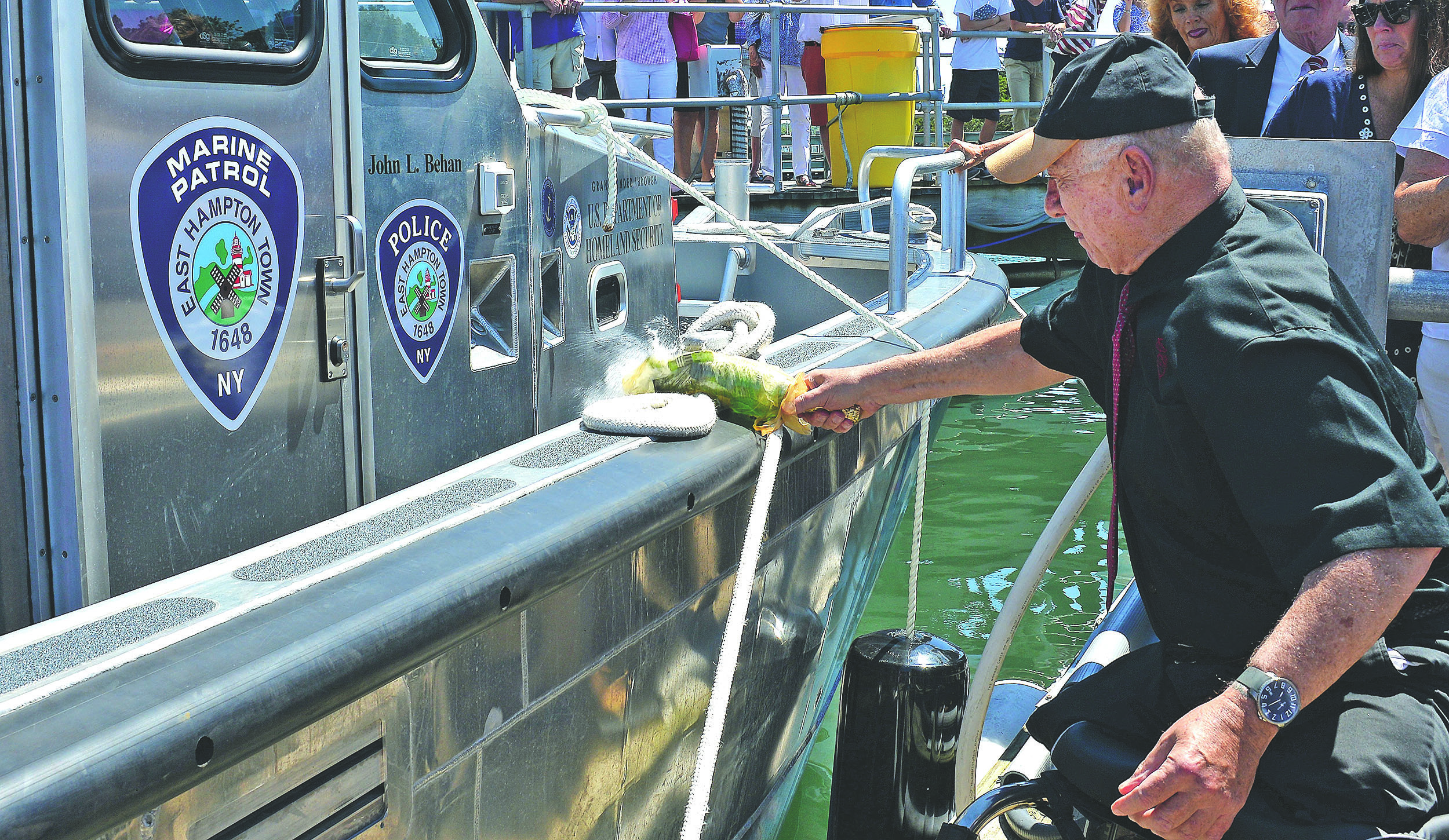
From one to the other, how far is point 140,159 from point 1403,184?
251 centimetres

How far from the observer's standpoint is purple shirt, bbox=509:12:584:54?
6602mm

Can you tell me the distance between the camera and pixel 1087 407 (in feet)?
28.0

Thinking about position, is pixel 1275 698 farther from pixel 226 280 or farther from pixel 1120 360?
pixel 226 280

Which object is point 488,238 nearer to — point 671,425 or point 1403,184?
point 671,425

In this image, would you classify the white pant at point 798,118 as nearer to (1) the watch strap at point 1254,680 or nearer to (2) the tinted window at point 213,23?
(2) the tinted window at point 213,23

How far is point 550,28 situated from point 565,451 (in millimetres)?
4631

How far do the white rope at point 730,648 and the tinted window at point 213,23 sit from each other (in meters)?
1.15

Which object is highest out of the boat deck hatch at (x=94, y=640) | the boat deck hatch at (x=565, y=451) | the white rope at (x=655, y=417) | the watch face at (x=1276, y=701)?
the white rope at (x=655, y=417)

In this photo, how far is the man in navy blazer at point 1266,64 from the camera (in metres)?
3.53

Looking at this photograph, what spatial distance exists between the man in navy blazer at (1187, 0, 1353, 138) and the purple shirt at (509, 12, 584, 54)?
3.78 m

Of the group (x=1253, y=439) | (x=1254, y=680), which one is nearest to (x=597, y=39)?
(x=1253, y=439)

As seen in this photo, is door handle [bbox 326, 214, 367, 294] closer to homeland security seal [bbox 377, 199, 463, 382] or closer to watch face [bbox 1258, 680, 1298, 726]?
homeland security seal [bbox 377, 199, 463, 382]

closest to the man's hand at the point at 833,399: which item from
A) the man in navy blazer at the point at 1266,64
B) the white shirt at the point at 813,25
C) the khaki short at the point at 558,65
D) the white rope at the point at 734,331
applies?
the white rope at the point at 734,331

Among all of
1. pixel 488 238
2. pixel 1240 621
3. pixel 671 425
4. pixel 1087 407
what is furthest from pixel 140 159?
pixel 1087 407
